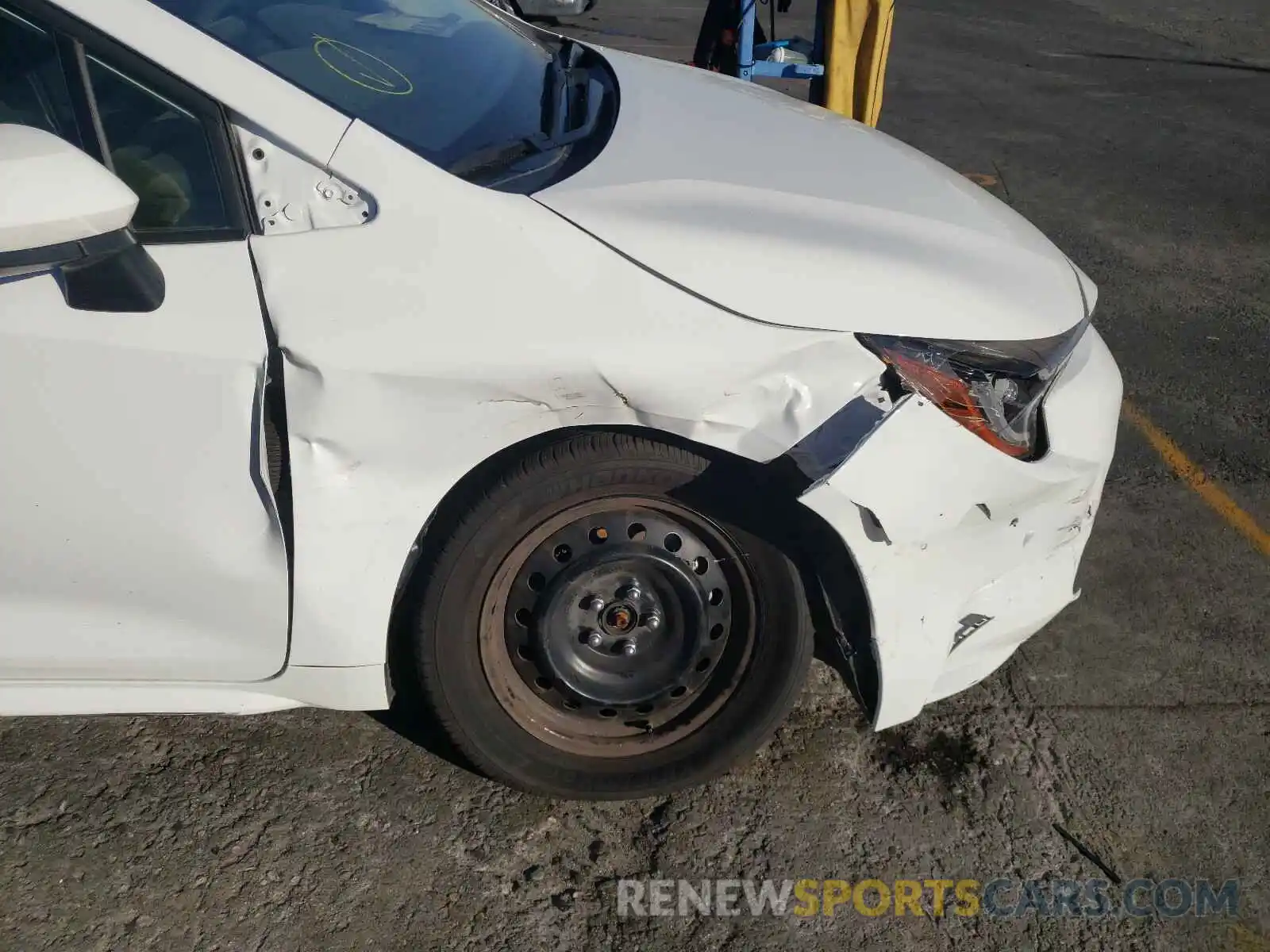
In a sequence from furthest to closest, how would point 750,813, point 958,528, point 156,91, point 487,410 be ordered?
point 750,813 < point 958,528 < point 487,410 < point 156,91

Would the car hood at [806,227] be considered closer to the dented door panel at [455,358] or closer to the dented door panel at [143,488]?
the dented door panel at [455,358]

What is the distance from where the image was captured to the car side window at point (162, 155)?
2020 mm

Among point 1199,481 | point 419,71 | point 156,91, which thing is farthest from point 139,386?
point 1199,481

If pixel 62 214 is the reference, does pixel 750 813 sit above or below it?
below

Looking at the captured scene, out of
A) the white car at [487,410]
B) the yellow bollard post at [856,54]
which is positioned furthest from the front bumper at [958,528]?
the yellow bollard post at [856,54]

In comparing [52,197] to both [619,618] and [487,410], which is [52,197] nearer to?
[487,410]

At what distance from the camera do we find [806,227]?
2.31 m

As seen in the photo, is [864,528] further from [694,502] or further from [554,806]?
[554,806]

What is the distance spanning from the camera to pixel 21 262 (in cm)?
186

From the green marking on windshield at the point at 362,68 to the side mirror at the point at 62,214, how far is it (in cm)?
70

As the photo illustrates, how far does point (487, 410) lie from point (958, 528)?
0.98 meters

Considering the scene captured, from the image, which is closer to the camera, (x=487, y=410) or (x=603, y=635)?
(x=487, y=410)

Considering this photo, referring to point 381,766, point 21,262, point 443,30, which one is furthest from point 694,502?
point 443,30

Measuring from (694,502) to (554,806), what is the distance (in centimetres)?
84
